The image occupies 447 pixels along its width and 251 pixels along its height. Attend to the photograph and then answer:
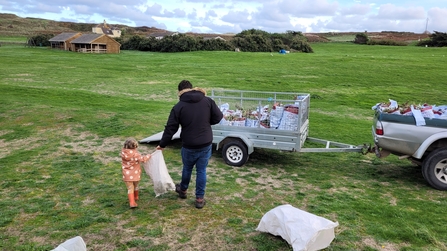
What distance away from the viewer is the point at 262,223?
5199 mm

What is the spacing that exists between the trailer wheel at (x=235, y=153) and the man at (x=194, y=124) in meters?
2.53

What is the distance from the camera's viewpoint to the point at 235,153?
8.71 meters

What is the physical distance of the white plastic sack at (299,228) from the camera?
4656 mm

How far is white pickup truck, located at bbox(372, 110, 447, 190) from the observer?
23.7 ft

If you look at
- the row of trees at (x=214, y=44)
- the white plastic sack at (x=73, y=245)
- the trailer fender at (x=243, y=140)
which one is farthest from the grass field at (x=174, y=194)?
the row of trees at (x=214, y=44)

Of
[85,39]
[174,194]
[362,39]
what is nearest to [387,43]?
[362,39]

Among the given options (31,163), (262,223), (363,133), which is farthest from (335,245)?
(363,133)

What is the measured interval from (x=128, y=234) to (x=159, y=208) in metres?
0.94

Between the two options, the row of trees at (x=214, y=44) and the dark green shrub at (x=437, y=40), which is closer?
the row of trees at (x=214, y=44)

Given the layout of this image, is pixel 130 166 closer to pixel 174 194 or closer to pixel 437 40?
pixel 174 194

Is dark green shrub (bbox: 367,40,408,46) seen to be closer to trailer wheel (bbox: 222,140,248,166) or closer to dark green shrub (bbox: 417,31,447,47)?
dark green shrub (bbox: 417,31,447,47)

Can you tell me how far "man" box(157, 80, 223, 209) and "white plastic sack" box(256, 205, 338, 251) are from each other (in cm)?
150

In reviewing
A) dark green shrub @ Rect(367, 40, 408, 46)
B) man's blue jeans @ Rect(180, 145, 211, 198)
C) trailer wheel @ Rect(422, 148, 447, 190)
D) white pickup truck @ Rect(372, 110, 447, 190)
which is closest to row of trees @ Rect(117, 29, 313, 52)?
dark green shrub @ Rect(367, 40, 408, 46)

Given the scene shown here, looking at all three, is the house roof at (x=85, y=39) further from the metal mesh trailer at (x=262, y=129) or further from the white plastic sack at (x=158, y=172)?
the white plastic sack at (x=158, y=172)
